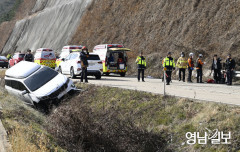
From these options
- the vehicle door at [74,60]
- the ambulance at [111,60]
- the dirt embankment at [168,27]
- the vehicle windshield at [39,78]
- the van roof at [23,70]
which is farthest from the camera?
the dirt embankment at [168,27]

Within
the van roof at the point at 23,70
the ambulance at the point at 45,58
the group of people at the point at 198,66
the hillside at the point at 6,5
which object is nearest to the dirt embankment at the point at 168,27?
the group of people at the point at 198,66

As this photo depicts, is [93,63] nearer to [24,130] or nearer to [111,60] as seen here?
[111,60]

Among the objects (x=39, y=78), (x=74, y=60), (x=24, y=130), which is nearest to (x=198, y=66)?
(x=74, y=60)

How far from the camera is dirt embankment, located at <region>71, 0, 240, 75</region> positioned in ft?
87.9

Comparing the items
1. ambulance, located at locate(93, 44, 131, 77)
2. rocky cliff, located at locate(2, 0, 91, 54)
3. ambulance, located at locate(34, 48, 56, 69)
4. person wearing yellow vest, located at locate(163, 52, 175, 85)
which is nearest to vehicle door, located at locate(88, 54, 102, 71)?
ambulance, located at locate(93, 44, 131, 77)

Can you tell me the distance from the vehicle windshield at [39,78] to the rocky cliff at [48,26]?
1436 inches

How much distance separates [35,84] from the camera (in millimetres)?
14953

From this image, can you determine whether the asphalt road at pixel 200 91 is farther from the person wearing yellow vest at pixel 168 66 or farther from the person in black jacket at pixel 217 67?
the person in black jacket at pixel 217 67

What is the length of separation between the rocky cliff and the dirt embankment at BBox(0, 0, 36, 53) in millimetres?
2567

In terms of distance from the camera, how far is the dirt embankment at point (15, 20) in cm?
8221

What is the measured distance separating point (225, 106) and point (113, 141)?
3.26 m

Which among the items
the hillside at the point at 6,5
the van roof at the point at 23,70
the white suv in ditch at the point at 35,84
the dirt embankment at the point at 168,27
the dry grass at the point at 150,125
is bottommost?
the dry grass at the point at 150,125

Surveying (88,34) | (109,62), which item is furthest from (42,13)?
(109,62)

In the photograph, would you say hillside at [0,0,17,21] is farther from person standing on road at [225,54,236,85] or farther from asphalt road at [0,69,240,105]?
asphalt road at [0,69,240,105]
